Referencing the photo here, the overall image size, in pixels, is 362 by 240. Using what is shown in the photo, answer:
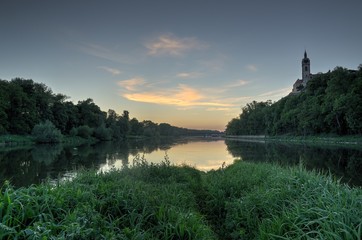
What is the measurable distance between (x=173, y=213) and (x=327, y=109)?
74.2 metres

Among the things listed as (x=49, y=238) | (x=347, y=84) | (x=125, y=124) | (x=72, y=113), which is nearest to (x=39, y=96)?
(x=72, y=113)

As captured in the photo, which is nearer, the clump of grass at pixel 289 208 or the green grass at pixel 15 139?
the clump of grass at pixel 289 208

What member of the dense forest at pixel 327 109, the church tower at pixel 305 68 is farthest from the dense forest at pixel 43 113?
the church tower at pixel 305 68

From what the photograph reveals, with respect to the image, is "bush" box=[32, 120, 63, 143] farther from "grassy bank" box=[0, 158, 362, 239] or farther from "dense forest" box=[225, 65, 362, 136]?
"grassy bank" box=[0, 158, 362, 239]

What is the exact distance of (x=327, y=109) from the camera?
70.8 m

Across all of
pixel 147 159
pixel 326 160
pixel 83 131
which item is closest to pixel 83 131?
pixel 83 131

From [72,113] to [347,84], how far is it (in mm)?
92493

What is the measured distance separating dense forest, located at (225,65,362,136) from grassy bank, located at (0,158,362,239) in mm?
58986

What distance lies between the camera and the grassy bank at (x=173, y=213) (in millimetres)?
4856

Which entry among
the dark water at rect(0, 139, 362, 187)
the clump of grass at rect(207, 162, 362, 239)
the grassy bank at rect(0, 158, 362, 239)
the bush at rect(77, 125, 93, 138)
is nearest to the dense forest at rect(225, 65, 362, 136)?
the dark water at rect(0, 139, 362, 187)

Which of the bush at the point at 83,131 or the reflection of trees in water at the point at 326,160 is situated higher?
the bush at the point at 83,131

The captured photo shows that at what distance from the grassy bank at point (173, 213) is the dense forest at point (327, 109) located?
194 feet

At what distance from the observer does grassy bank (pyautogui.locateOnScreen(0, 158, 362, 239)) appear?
191 inches

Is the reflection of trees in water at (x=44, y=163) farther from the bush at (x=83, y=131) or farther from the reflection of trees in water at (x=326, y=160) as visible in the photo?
the bush at (x=83, y=131)
